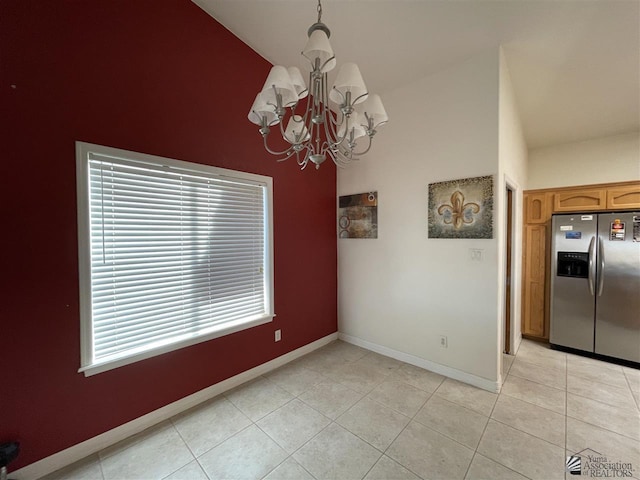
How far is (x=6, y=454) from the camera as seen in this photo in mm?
1360

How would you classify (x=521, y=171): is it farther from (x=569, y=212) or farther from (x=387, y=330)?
(x=387, y=330)

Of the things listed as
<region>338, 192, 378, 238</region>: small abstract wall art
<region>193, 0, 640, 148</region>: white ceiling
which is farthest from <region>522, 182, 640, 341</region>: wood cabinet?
<region>338, 192, 378, 238</region>: small abstract wall art

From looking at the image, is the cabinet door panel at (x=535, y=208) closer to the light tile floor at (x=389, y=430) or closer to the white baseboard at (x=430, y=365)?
the light tile floor at (x=389, y=430)

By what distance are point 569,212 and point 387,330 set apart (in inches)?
105

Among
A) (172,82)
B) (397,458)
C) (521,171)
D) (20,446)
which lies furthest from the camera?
(521,171)

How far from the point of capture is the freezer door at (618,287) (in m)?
2.63

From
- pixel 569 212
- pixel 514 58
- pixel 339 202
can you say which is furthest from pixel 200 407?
pixel 569 212

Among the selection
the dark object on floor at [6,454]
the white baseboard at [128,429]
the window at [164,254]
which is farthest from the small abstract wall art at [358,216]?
the dark object on floor at [6,454]

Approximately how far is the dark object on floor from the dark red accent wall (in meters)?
0.08

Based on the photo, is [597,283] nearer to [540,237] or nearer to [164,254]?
[540,237]

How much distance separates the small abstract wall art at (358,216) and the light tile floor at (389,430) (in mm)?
1663

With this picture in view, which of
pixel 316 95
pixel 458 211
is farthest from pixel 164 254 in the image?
pixel 458 211

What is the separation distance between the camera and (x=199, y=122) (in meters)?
2.18

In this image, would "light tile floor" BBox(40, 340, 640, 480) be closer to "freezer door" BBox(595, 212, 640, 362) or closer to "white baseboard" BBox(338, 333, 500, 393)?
"white baseboard" BBox(338, 333, 500, 393)
